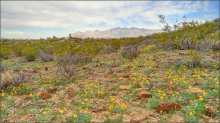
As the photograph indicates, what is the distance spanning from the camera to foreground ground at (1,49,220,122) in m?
7.27

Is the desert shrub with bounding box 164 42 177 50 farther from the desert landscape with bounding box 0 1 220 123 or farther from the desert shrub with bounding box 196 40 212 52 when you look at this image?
the desert landscape with bounding box 0 1 220 123

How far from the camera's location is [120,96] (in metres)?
8.88

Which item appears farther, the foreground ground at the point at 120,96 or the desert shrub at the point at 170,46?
the desert shrub at the point at 170,46

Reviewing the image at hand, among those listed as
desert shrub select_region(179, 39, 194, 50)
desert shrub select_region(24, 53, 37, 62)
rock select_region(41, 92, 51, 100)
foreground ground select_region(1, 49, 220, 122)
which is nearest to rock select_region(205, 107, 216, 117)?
foreground ground select_region(1, 49, 220, 122)

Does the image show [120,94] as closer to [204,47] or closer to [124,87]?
[124,87]

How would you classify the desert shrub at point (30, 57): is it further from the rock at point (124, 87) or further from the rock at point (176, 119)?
the rock at point (176, 119)

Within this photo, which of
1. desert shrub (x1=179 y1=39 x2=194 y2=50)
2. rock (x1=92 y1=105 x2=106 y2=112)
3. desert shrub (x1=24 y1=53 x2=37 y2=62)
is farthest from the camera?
desert shrub (x1=24 y1=53 x2=37 y2=62)

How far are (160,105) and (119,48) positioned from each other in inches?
613

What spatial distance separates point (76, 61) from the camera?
16.0m

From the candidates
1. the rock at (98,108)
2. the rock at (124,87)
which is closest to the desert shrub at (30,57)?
the rock at (124,87)

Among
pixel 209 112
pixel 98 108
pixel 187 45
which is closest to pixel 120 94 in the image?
pixel 98 108

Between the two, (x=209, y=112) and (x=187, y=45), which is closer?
(x=209, y=112)

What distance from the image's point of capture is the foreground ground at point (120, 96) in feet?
23.8

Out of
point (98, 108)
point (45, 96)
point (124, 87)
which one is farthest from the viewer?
point (124, 87)
